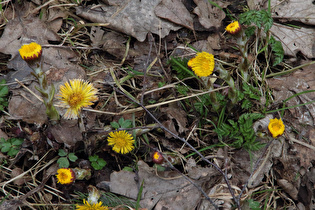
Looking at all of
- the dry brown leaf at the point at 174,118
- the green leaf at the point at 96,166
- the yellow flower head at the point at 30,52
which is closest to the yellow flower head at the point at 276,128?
the dry brown leaf at the point at 174,118

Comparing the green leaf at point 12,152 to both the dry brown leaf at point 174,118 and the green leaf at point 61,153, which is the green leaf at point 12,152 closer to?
the green leaf at point 61,153

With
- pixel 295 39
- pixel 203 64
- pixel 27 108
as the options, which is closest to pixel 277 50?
pixel 295 39

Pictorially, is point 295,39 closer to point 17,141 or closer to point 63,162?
point 63,162

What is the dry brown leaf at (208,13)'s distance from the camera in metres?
2.67

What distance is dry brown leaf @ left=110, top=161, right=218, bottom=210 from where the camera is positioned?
2.13 metres

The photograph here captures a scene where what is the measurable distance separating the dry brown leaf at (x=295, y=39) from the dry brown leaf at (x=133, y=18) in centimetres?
96

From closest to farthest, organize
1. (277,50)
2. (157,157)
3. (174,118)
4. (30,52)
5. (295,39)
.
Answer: (30,52) < (157,157) < (174,118) < (277,50) < (295,39)

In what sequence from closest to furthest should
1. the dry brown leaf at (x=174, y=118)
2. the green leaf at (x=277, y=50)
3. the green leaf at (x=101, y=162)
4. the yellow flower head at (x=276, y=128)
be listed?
the yellow flower head at (x=276, y=128)
the green leaf at (x=101, y=162)
the dry brown leaf at (x=174, y=118)
the green leaf at (x=277, y=50)

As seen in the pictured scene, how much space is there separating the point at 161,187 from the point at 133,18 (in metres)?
1.51

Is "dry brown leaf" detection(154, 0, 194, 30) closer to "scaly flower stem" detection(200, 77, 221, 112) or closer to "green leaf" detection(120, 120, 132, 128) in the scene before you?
"scaly flower stem" detection(200, 77, 221, 112)

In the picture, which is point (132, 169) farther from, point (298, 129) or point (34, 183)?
point (298, 129)

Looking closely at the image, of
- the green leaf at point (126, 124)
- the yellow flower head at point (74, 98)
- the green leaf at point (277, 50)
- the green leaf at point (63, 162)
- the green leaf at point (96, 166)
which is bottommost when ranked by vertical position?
the green leaf at point (96, 166)

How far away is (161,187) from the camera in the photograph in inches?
85.9

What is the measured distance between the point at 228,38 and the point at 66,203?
2.00 m
